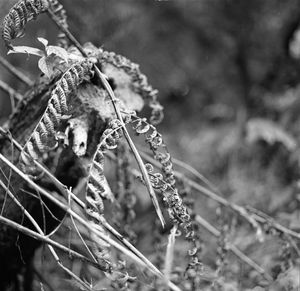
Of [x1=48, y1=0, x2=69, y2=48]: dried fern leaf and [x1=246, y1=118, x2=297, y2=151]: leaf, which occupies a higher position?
[x1=246, y1=118, x2=297, y2=151]: leaf

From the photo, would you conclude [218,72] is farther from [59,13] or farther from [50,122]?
[50,122]

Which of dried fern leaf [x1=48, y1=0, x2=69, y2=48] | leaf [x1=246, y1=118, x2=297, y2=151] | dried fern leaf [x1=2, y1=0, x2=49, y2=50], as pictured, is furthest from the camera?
leaf [x1=246, y1=118, x2=297, y2=151]

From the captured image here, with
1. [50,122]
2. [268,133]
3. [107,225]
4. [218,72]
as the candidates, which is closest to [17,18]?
[50,122]

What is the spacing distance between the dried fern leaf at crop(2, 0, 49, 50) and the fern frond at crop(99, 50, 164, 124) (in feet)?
0.76

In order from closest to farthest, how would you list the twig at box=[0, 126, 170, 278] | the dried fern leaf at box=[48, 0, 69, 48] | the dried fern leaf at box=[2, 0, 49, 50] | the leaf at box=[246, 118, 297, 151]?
the twig at box=[0, 126, 170, 278], the dried fern leaf at box=[2, 0, 49, 50], the dried fern leaf at box=[48, 0, 69, 48], the leaf at box=[246, 118, 297, 151]

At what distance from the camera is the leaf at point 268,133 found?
303cm

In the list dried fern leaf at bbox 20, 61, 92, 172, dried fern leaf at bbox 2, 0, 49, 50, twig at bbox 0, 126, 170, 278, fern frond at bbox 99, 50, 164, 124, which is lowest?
twig at bbox 0, 126, 170, 278

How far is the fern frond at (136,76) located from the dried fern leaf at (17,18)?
232 millimetres

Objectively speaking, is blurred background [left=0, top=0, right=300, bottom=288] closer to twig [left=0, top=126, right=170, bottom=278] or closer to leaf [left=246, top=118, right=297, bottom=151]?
leaf [left=246, top=118, right=297, bottom=151]

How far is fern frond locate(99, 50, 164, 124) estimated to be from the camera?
4.71ft

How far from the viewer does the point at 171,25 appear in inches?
146

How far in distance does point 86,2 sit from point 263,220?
2.03m

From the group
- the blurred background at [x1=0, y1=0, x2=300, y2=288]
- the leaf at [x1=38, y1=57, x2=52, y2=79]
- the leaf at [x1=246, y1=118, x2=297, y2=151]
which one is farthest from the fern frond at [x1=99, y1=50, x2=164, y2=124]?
the leaf at [x1=246, y1=118, x2=297, y2=151]

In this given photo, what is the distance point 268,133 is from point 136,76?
172 centimetres
